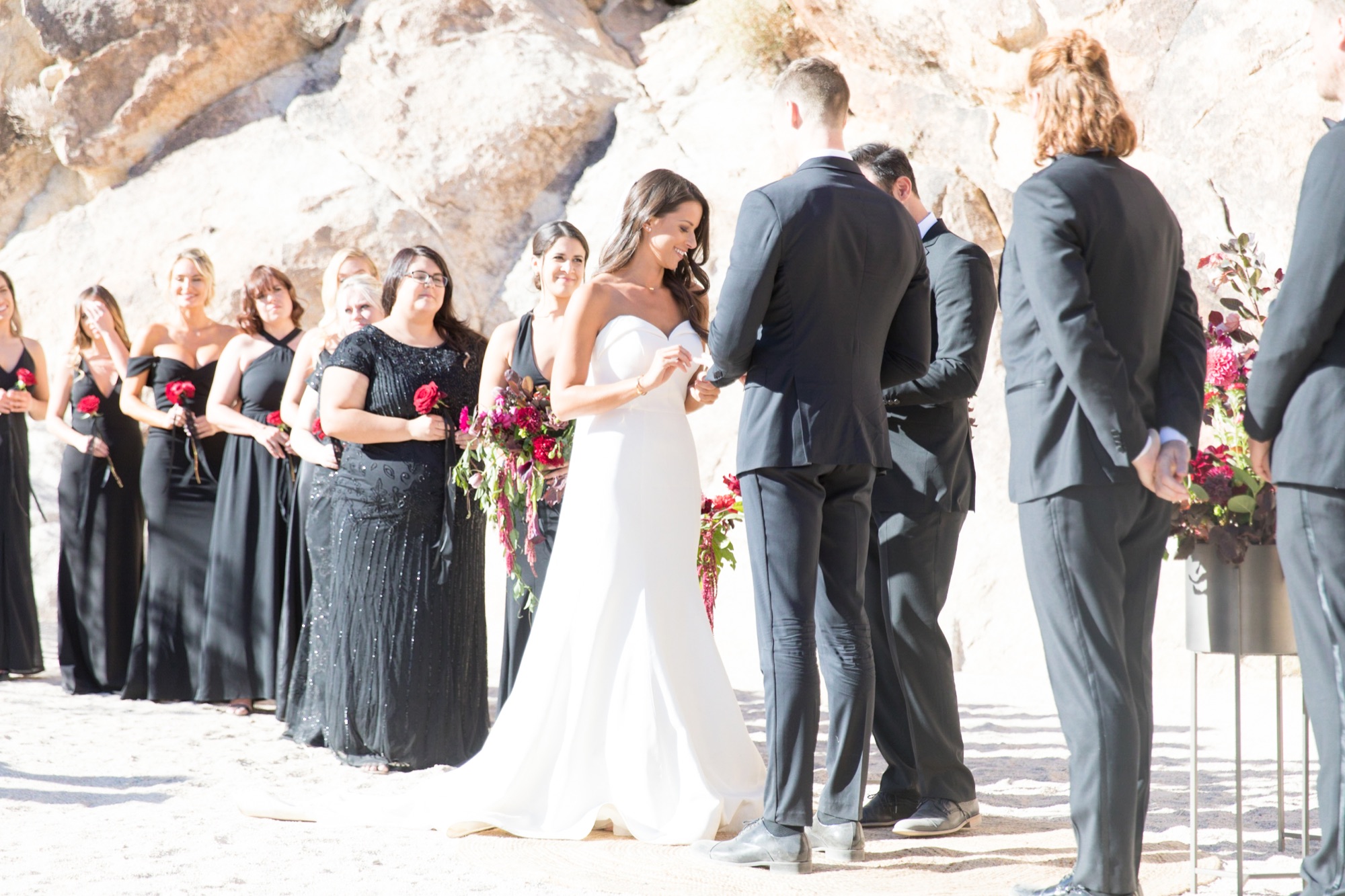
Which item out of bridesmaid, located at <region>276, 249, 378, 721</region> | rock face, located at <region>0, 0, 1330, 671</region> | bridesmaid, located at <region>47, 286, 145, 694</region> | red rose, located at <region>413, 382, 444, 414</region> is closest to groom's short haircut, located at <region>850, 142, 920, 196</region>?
Answer: red rose, located at <region>413, 382, 444, 414</region>

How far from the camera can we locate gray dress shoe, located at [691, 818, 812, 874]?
3.58 meters

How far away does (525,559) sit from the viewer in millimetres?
5336

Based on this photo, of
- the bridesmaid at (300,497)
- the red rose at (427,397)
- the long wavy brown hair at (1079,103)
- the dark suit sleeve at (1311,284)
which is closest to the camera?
the dark suit sleeve at (1311,284)

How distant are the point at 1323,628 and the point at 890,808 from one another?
1853 millimetres

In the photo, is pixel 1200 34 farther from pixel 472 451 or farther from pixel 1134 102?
pixel 472 451

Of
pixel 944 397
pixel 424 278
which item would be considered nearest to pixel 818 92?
pixel 944 397

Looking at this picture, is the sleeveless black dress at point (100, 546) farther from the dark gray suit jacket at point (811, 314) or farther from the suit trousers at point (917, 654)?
the dark gray suit jacket at point (811, 314)

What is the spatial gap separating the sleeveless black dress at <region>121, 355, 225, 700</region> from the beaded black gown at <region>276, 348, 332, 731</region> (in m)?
0.83

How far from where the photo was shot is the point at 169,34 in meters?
13.5

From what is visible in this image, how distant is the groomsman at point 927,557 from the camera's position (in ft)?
13.6

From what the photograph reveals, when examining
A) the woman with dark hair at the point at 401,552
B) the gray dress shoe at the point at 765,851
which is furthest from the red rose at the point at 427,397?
the gray dress shoe at the point at 765,851

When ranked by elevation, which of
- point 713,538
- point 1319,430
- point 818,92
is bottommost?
point 713,538

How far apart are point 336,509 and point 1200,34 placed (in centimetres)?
787

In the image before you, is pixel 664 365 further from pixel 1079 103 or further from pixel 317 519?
pixel 317 519
